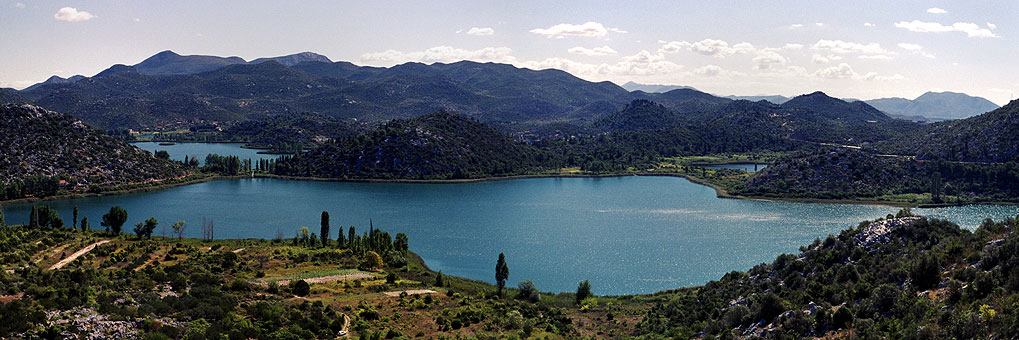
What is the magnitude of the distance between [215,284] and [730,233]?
82.7m

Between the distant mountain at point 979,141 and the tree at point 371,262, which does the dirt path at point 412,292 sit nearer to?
the tree at point 371,262

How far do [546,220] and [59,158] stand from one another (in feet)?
367

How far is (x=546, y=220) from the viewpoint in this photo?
393ft

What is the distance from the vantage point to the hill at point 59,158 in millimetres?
132375

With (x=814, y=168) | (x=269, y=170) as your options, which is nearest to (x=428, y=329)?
(x=814, y=168)

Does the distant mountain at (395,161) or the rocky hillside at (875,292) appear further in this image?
the distant mountain at (395,161)

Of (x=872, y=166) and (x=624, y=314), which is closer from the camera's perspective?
(x=624, y=314)

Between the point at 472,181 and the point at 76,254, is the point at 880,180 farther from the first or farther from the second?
the point at 76,254

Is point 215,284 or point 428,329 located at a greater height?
point 215,284

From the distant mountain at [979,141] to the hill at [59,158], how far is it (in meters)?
202

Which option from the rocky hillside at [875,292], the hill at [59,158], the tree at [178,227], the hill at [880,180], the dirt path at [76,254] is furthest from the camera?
the hill at [880,180]

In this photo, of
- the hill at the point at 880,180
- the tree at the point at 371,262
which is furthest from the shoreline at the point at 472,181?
the tree at the point at 371,262

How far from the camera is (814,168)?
160750 mm

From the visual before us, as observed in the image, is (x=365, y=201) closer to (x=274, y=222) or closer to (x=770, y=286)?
(x=274, y=222)
